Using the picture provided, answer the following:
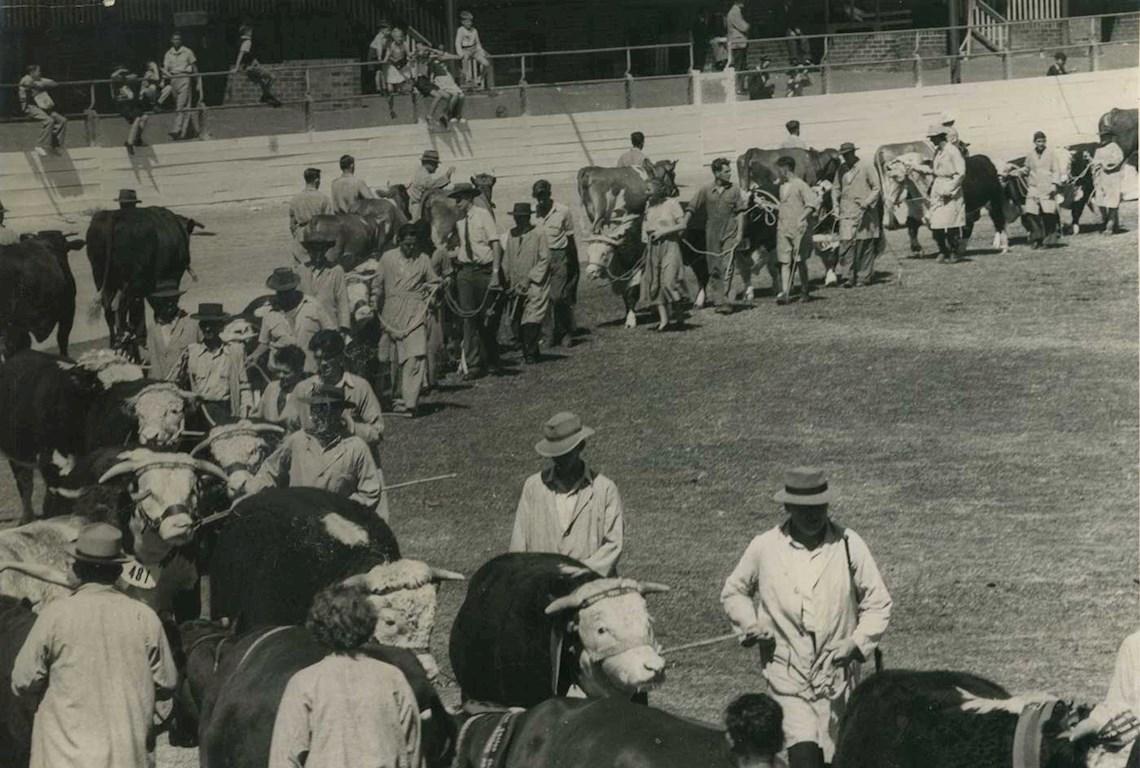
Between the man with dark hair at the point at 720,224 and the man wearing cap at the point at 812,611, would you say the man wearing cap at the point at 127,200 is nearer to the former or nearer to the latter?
the man with dark hair at the point at 720,224

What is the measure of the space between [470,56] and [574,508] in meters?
18.8

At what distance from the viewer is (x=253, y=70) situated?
25.8 metres

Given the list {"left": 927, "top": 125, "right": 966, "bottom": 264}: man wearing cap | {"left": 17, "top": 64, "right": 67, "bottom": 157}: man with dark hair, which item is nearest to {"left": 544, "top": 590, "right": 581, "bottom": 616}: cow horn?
{"left": 17, "top": 64, "right": 67, "bottom": 157}: man with dark hair

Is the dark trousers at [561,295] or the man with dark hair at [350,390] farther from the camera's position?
the dark trousers at [561,295]

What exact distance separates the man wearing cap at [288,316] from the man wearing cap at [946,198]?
38.0 feet

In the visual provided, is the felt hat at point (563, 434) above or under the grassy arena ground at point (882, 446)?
above

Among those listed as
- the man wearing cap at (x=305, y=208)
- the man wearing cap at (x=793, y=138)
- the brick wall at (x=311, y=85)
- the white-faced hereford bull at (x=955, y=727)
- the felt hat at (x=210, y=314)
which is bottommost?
the white-faced hereford bull at (x=955, y=727)

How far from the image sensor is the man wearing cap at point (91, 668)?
310 inches

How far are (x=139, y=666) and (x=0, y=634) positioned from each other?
1709 mm

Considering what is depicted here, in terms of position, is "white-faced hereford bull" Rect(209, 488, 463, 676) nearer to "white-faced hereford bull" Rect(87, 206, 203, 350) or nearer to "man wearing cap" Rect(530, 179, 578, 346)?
"white-faced hereford bull" Rect(87, 206, 203, 350)

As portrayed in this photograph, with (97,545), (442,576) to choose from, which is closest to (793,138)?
(442,576)

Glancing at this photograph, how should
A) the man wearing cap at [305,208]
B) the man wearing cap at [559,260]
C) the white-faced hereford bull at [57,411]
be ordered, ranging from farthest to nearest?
1. the man wearing cap at [305,208]
2. the man wearing cap at [559,260]
3. the white-faced hereford bull at [57,411]

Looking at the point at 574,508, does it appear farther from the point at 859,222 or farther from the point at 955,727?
the point at 859,222

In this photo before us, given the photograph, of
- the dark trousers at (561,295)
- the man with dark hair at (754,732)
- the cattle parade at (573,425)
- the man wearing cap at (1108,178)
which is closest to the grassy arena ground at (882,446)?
the cattle parade at (573,425)
